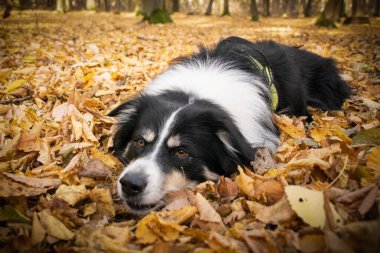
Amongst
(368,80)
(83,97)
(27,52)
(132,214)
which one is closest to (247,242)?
(132,214)

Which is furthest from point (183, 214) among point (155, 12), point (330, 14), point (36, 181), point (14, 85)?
point (330, 14)

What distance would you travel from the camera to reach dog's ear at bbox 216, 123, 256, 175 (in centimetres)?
278

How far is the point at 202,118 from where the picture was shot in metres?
2.82

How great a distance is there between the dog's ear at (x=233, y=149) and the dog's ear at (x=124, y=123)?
2.72ft

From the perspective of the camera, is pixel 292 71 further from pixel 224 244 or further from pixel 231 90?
pixel 224 244

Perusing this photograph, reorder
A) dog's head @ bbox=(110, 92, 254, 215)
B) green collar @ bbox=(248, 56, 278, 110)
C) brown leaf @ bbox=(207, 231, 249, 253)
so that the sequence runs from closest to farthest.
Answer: brown leaf @ bbox=(207, 231, 249, 253) → dog's head @ bbox=(110, 92, 254, 215) → green collar @ bbox=(248, 56, 278, 110)

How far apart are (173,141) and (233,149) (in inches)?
20.4

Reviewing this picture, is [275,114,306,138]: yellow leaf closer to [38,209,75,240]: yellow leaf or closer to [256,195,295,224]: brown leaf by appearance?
[256,195,295,224]: brown leaf

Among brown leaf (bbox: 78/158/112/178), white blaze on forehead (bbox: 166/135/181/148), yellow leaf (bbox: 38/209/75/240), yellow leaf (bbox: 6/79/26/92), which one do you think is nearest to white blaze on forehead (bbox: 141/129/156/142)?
white blaze on forehead (bbox: 166/135/181/148)

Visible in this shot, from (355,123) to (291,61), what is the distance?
1.36 meters

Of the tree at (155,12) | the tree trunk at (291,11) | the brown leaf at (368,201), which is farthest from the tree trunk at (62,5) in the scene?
the brown leaf at (368,201)

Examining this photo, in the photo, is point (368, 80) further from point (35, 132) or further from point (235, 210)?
point (35, 132)

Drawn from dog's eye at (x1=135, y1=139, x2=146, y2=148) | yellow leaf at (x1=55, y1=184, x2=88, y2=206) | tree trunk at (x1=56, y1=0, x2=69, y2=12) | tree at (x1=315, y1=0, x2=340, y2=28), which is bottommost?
yellow leaf at (x1=55, y1=184, x2=88, y2=206)

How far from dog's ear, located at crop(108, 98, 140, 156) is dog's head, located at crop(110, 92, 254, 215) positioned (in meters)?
0.10
